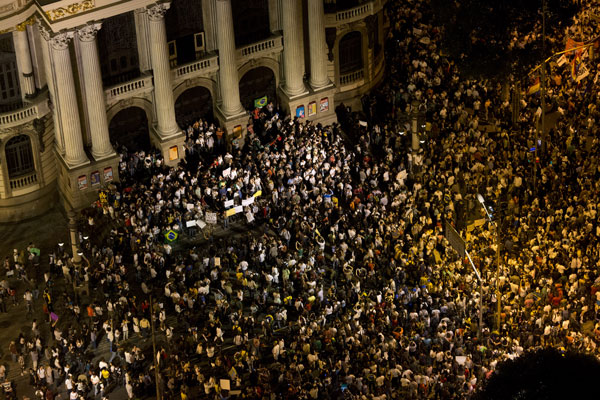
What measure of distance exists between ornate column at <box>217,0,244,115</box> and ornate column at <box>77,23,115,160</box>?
26.7ft

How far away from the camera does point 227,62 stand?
80688 millimetres

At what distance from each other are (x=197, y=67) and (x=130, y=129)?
579 centimetres

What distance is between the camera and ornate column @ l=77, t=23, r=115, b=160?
2931 inches

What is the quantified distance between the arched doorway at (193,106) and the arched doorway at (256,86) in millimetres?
2561

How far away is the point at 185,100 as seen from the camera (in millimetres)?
82500

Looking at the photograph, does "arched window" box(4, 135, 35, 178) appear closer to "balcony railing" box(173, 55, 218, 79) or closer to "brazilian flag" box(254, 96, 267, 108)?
"balcony railing" box(173, 55, 218, 79)

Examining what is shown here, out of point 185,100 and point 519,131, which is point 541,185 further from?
point 185,100

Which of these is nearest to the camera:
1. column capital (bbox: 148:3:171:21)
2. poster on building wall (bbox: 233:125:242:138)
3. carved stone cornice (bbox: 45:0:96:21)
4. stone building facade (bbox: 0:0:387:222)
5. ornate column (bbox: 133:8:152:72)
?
carved stone cornice (bbox: 45:0:96:21)

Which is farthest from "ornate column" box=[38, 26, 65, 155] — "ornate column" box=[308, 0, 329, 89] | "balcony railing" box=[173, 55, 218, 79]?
"ornate column" box=[308, 0, 329, 89]

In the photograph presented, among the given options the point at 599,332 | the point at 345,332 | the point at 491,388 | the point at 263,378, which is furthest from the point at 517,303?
the point at 491,388

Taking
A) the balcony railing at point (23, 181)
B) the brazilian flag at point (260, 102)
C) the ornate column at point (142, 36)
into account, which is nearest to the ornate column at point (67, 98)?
the balcony railing at point (23, 181)


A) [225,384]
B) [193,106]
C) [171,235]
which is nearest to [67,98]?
[193,106]

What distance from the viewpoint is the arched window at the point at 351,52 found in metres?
85.9

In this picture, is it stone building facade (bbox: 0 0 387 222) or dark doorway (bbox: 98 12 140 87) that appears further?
dark doorway (bbox: 98 12 140 87)
